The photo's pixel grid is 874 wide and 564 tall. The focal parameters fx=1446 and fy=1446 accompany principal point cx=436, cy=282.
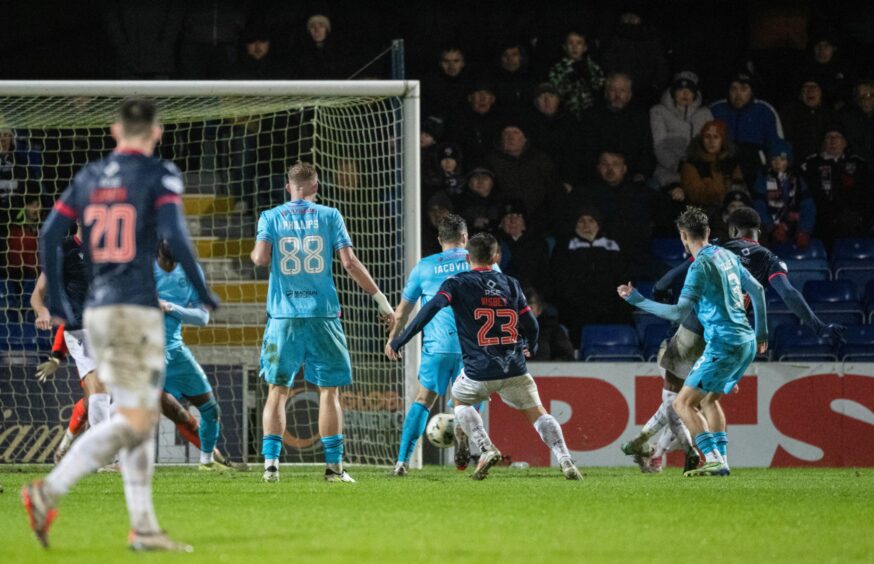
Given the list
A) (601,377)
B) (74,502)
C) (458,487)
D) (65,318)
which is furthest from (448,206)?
(65,318)

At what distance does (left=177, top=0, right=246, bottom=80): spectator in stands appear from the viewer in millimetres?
16766

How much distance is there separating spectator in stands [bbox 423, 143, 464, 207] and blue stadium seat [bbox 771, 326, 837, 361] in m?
3.78

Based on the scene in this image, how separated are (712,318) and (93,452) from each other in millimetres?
5967

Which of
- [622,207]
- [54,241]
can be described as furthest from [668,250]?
[54,241]

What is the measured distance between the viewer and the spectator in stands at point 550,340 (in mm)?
14422

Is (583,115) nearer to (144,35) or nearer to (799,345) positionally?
(799,345)

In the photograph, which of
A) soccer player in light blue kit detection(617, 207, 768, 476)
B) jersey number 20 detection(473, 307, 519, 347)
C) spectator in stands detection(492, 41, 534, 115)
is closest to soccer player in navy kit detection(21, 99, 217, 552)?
jersey number 20 detection(473, 307, 519, 347)

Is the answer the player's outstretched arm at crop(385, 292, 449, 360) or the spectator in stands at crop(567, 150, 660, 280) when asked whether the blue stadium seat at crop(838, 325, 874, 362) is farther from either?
the player's outstretched arm at crop(385, 292, 449, 360)

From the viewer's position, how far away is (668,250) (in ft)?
53.6

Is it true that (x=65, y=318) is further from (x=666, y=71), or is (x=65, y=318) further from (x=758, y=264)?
(x=666, y=71)

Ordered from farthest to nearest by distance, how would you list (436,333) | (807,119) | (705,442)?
(807,119) < (436,333) < (705,442)

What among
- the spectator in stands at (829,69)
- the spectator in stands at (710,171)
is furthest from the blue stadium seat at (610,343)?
the spectator in stands at (829,69)

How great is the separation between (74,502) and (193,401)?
3.35 meters

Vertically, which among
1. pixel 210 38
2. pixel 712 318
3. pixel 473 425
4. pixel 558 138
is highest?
pixel 210 38
